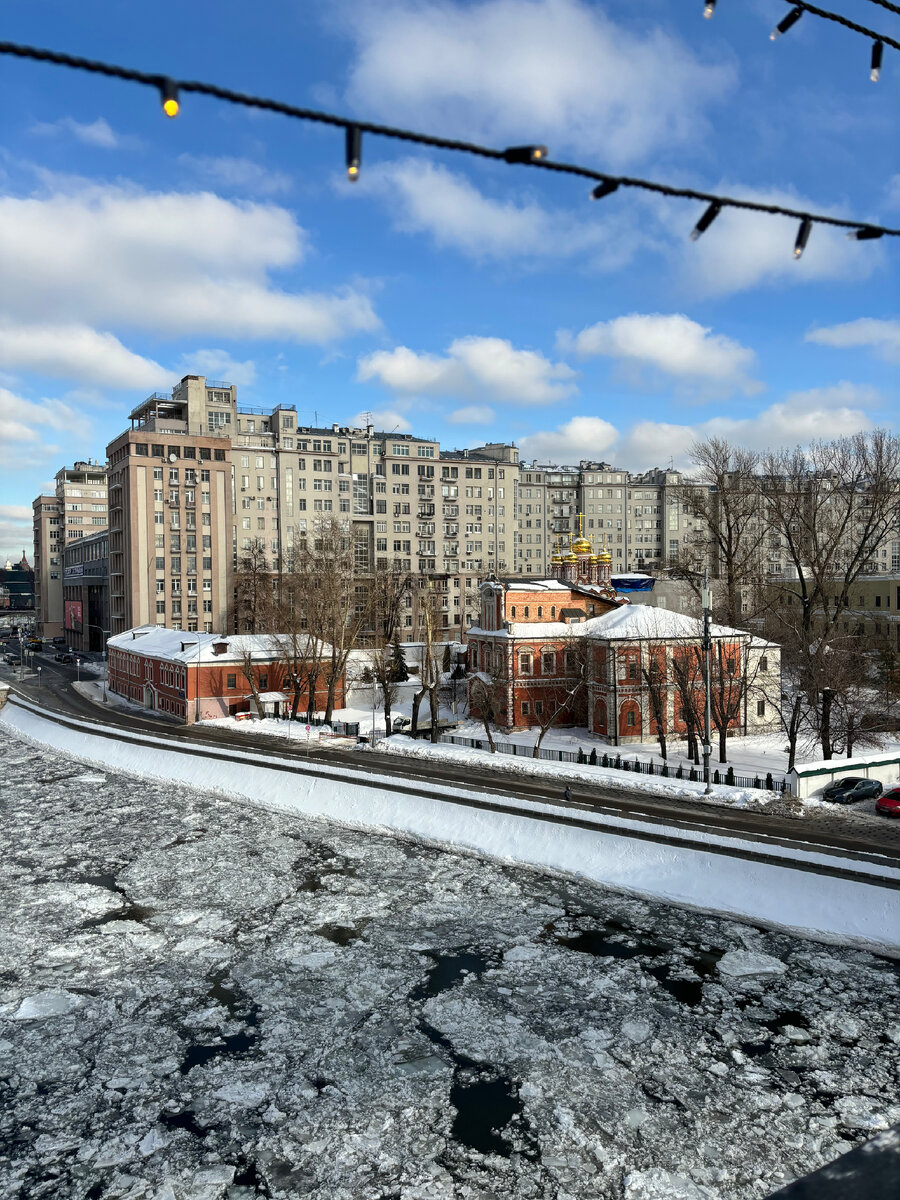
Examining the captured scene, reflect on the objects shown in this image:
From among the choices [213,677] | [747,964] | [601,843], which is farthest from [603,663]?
[747,964]

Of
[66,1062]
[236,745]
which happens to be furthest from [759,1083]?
[236,745]

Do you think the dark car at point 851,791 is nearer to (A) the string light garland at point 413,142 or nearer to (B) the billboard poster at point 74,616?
(A) the string light garland at point 413,142

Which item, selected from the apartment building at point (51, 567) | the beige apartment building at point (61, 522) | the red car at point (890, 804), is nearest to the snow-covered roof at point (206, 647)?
the red car at point (890, 804)

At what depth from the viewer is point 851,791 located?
3073 cm

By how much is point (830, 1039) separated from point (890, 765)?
21.8 metres

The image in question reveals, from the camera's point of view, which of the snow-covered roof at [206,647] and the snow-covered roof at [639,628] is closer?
the snow-covered roof at [639,628]

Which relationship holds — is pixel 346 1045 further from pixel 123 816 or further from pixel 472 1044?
pixel 123 816

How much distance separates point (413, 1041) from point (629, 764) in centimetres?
2411

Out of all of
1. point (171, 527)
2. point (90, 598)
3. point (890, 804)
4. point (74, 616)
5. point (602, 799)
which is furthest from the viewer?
point (90, 598)

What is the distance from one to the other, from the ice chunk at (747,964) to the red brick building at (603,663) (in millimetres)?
19632

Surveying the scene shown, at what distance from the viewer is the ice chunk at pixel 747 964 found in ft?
57.1

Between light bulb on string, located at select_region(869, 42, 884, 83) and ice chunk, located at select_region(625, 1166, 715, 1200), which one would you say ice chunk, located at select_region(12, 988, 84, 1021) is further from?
light bulb on string, located at select_region(869, 42, 884, 83)

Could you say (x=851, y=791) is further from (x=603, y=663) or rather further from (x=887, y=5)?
(x=887, y=5)

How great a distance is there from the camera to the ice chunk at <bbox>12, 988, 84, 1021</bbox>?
15445 millimetres
